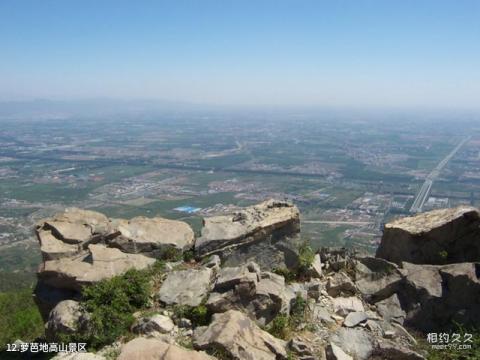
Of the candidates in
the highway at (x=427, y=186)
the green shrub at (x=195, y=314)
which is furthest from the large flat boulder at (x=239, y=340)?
the highway at (x=427, y=186)

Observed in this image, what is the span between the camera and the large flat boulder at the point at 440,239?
13.2 metres

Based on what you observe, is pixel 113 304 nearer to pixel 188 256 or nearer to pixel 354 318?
pixel 188 256

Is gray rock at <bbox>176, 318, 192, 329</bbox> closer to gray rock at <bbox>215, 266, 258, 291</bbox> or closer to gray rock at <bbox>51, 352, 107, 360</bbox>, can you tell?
gray rock at <bbox>215, 266, 258, 291</bbox>

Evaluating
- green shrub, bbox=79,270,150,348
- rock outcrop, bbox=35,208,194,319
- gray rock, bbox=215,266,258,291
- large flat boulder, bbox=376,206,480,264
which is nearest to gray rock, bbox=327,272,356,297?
large flat boulder, bbox=376,206,480,264

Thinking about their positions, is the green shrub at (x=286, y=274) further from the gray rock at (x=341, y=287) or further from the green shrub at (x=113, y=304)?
the green shrub at (x=113, y=304)

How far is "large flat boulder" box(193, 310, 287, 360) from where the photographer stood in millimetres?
8566

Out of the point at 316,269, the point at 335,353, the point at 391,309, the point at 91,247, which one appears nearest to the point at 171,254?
the point at 91,247

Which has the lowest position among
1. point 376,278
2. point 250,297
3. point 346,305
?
point 346,305

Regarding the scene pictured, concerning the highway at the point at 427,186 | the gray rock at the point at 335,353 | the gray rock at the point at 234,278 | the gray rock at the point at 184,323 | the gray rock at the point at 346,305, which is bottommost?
the highway at the point at 427,186

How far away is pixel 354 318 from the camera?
1091 centimetres

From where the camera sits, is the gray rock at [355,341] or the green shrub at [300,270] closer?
the gray rock at [355,341]

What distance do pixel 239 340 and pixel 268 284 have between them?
2270 millimetres

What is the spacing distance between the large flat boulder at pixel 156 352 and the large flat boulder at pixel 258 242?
14.6ft

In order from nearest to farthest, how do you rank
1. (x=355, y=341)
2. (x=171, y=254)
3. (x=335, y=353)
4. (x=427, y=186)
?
1. (x=335, y=353)
2. (x=355, y=341)
3. (x=171, y=254)
4. (x=427, y=186)
